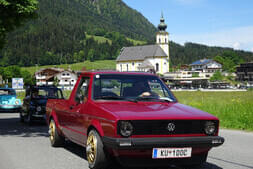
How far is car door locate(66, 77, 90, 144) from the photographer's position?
647cm

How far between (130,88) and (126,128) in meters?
1.65

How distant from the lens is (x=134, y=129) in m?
5.26

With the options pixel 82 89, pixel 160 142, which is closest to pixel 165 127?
pixel 160 142

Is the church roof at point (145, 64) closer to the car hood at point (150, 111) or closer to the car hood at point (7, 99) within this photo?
the car hood at point (7, 99)

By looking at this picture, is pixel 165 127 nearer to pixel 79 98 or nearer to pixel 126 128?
pixel 126 128

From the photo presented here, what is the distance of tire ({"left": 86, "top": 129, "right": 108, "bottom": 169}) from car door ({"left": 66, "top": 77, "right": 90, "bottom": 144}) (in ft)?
1.46

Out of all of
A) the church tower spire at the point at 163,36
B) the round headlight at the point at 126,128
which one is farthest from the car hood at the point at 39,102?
the church tower spire at the point at 163,36

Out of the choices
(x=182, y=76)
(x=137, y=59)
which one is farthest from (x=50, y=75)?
(x=182, y=76)

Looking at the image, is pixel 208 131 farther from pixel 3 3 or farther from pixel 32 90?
pixel 32 90

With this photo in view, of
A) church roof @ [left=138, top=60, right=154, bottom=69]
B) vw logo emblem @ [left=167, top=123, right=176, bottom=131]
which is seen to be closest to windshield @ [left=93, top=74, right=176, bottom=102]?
vw logo emblem @ [left=167, top=123, right=176, bottom=131]

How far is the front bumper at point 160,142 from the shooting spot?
510 centimetres

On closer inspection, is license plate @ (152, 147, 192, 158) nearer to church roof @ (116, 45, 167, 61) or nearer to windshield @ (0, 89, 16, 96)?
windshield @ (0, 89, 16, 96)

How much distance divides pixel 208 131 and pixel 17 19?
10.6 metres

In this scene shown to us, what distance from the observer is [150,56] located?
174000 millimetres
